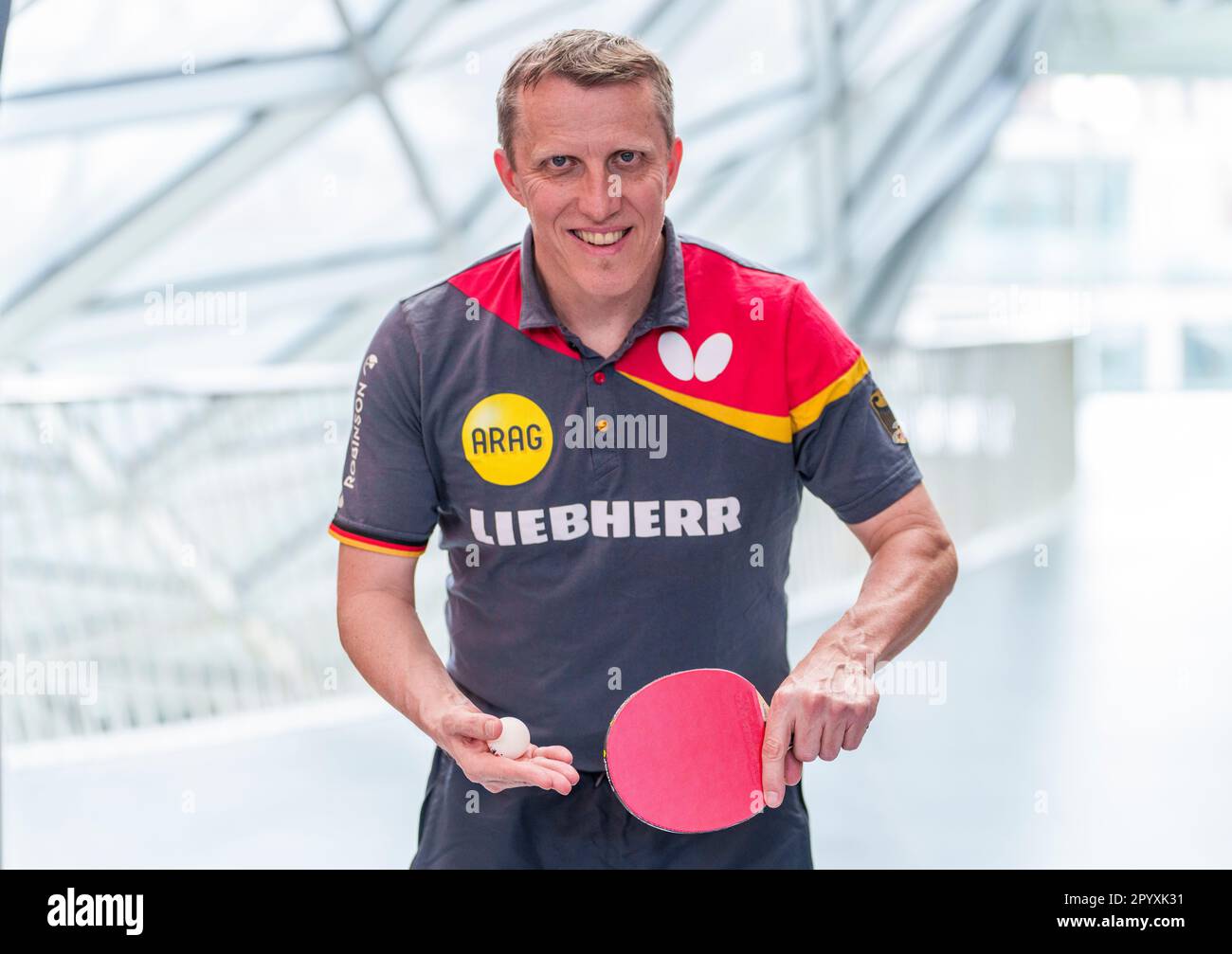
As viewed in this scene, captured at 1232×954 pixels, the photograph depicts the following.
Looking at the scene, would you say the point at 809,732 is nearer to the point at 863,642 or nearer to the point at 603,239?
the point at 863,642

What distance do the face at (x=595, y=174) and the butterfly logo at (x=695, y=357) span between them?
0.14m

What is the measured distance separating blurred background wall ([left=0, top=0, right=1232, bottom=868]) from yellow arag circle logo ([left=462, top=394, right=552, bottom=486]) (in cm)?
316

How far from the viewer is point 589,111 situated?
213 centimetres

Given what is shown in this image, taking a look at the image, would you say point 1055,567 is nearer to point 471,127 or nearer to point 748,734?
point 471,127

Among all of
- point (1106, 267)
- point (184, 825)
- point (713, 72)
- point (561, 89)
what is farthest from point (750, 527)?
point (1106, 267)

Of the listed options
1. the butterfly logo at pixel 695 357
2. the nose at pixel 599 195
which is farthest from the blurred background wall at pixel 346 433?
the nose at pixel 599 195

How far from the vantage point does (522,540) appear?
2.33 m

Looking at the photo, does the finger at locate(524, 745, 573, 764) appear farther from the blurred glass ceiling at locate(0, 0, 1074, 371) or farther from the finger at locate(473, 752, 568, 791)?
the blurred glass ceiling at locate(0, 0, 1074, 371)

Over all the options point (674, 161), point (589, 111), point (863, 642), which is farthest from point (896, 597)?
point (589, 111)

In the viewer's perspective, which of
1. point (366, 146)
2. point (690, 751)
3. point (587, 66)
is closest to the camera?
point (587, 66)

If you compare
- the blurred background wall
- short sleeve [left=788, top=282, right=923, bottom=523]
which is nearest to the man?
short sleeve [left=788, top=282, right=923, bottom=523]

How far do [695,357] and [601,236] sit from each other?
28 centimetres

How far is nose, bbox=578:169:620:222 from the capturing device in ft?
7.06

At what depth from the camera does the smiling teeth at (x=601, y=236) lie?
221 centimetres
